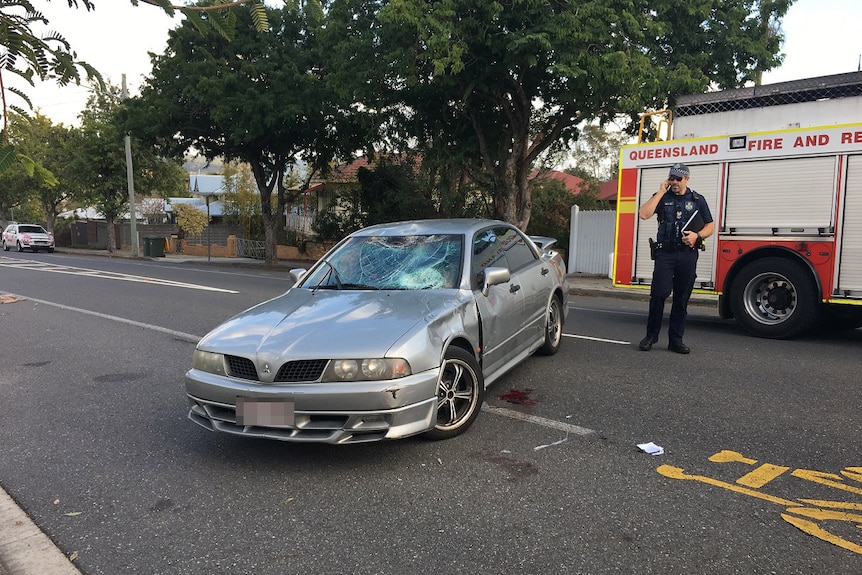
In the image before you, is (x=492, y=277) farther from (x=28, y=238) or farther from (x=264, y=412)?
(x=28, y=238)

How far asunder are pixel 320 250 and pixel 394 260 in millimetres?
22392

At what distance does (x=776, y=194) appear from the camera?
7.62 metres

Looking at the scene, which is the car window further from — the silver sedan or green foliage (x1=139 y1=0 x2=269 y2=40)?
A: green foliage (x1=139 y1=0 x2=269 y2=40)

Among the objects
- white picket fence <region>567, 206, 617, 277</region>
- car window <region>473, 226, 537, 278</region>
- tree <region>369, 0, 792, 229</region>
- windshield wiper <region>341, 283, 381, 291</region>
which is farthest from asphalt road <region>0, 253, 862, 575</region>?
white picket fence <region>567, 206, 617, 277</region>

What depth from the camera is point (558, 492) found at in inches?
135

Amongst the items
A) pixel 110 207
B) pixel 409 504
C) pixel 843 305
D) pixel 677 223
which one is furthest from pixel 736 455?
pixel 110 207

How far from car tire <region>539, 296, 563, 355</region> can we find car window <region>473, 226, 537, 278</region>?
0.63 metres

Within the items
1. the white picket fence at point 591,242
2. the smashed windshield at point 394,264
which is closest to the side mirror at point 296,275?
the smashed windshield at point 394,264

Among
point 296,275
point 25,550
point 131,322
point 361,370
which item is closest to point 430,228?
point 296,275

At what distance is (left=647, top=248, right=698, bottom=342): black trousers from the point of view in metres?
6.64

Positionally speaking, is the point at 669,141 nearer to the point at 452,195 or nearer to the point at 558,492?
the point at 558,492

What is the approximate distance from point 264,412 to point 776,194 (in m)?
6.73

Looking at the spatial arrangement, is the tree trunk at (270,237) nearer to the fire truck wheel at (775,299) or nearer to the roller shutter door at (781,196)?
the roller shutter door at (781,196)

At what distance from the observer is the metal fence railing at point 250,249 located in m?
30.2
